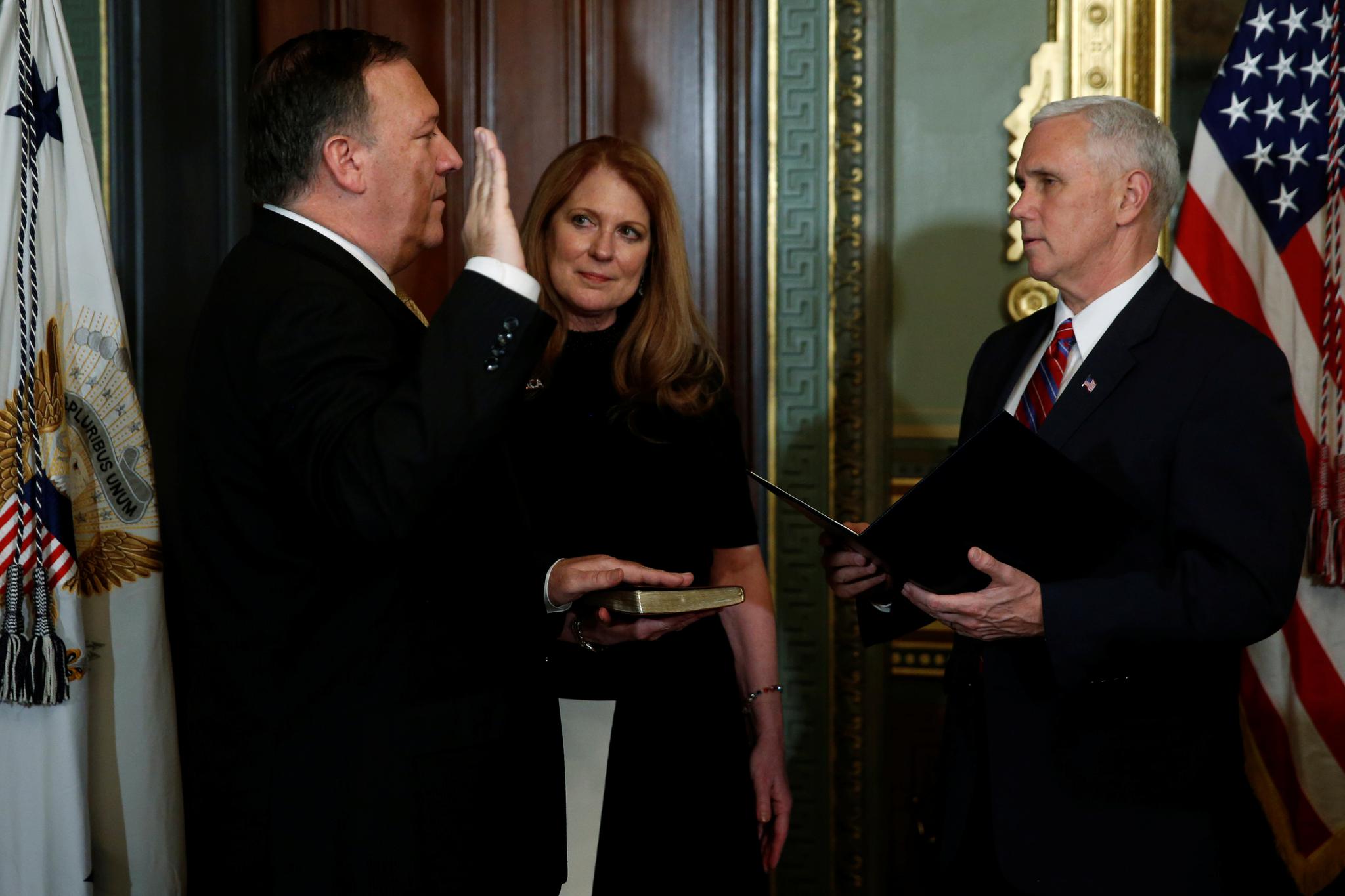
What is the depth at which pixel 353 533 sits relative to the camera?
129 cm

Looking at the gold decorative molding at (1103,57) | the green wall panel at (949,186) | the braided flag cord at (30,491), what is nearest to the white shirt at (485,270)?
the braided flag cord at (30,491)

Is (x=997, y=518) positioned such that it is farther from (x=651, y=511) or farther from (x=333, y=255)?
(x=333, y=255)

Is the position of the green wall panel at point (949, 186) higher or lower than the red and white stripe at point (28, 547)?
higher

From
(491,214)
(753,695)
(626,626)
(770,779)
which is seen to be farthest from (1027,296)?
(491,214)

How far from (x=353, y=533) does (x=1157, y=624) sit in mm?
1138

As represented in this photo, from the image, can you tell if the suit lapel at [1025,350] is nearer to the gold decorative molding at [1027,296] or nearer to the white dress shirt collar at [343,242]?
the gold decorative molding at [1027,296]

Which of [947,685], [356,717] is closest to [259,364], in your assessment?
[356,717]

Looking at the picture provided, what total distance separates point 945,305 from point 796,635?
97cm

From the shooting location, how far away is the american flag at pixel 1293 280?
2.63 m

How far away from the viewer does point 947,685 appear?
208 centimetres

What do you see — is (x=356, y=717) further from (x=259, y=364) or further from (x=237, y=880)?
(x=259, y=364)

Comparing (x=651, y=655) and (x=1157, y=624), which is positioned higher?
(x=1157, y=624)

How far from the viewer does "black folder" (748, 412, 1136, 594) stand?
1.57 metres

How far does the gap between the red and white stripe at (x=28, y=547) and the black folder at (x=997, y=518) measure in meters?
1.39
